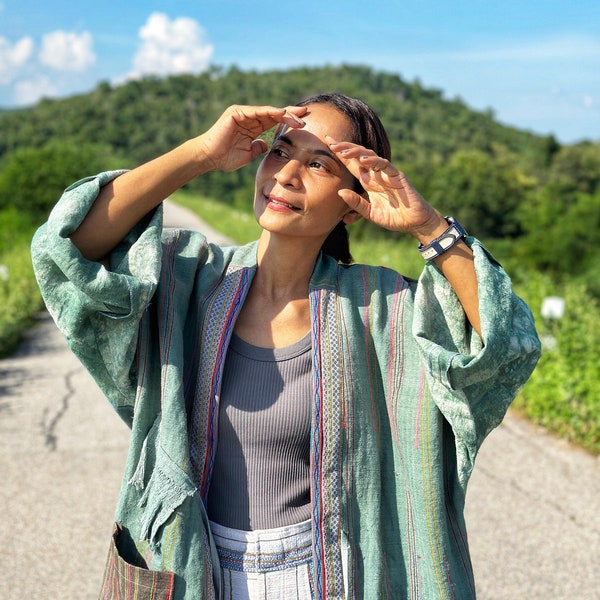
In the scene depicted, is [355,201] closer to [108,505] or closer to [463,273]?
[463,273]

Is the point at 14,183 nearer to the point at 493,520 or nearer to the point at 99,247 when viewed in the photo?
the point at 493,520

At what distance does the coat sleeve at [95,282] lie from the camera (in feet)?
5.09

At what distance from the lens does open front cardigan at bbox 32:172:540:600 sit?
159 cm

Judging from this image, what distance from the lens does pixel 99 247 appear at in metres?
1.64

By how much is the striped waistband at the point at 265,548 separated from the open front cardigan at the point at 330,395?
0.05 m

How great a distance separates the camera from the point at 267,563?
1.72 m

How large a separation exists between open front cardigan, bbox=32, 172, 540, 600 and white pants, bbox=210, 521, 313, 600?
0.14ft

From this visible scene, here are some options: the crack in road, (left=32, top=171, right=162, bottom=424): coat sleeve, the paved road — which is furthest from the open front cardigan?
the crack in road

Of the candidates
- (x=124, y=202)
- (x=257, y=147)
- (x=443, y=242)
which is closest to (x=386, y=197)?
(x=443, y=242)

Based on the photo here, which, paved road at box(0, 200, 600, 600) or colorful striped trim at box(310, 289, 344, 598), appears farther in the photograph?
paved road at box(0, 200, 600, 600)

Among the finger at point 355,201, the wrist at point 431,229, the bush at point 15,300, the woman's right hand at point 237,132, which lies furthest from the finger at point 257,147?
the bush at point 15,300

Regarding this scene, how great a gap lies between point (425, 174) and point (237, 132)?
52.7 meters

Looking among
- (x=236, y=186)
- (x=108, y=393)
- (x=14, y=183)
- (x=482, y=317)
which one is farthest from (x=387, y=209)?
(x=236, y=186)

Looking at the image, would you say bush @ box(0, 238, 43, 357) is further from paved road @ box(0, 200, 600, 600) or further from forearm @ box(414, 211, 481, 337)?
forearm @ box(414, 211, 481, 337)
